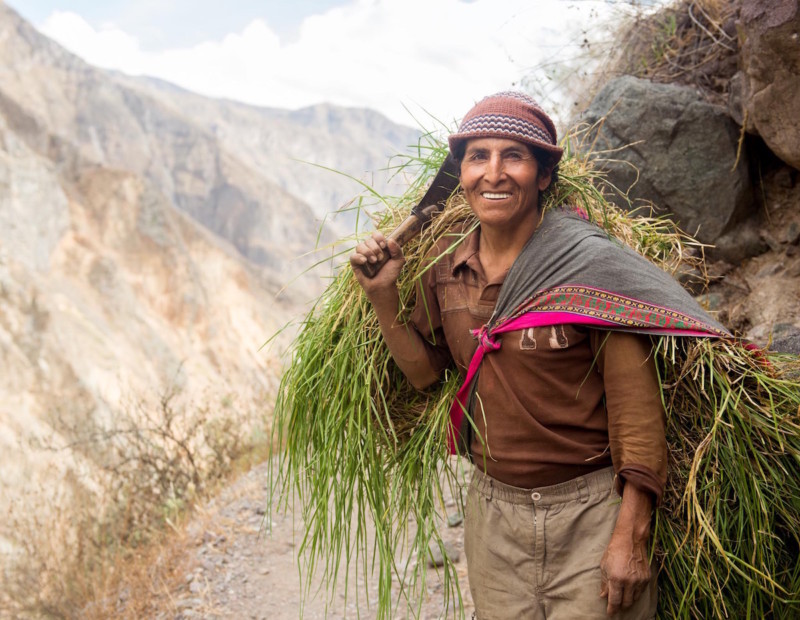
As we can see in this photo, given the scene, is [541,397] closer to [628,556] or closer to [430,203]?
[628,556]

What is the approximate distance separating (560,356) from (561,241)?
29 centimetres

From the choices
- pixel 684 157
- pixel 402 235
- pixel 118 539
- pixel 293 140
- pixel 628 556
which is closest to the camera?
pixel 628 556

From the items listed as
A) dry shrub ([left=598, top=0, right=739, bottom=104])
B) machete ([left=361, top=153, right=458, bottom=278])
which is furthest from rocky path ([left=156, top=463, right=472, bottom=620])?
dry shrub ([left=598, top=0, right=739, bottom=104])

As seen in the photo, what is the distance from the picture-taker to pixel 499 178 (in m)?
1.69

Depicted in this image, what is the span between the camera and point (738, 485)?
5.33 ft

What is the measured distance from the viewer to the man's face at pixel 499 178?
1704 millimetres

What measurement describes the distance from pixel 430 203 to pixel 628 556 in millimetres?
1105

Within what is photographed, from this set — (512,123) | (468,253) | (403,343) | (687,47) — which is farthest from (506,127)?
(687,47)

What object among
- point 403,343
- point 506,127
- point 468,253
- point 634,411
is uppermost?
point 506,127

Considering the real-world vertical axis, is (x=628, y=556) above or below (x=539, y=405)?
below

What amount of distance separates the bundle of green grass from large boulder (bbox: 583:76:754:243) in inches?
51.0

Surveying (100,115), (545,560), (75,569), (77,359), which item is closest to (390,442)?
(545,560)

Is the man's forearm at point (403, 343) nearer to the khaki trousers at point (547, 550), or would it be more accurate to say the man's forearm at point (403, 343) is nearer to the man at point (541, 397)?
the man at point (541, 397)

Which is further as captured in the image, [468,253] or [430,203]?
[430,203]
